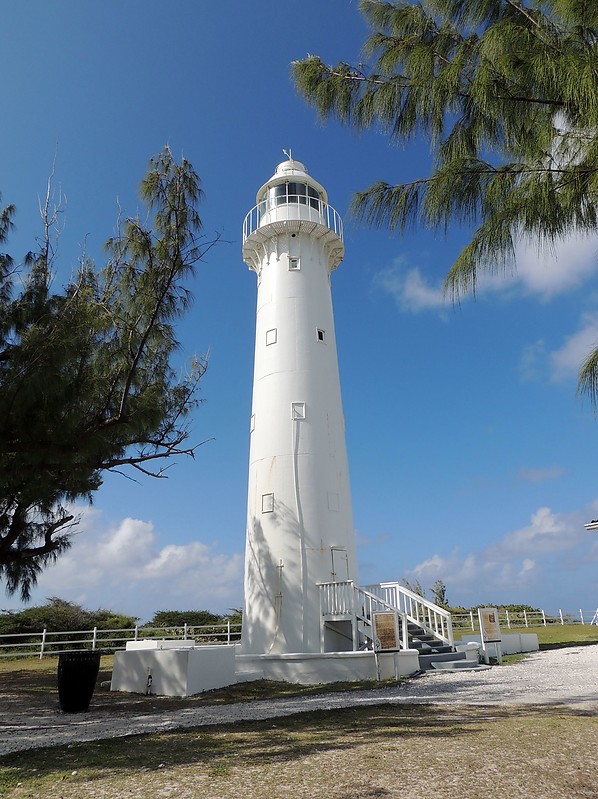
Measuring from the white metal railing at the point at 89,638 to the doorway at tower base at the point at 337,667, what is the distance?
7.08 metres

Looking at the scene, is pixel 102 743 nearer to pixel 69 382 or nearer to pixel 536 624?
pixel 69 382

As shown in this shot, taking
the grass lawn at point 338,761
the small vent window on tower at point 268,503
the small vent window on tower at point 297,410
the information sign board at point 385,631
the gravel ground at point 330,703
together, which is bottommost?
the grass lawn at point 338,761

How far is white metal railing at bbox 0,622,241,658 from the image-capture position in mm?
19414

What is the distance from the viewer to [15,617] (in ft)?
73.5

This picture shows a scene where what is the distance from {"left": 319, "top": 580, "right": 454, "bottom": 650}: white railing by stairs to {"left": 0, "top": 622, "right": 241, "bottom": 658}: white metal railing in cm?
716

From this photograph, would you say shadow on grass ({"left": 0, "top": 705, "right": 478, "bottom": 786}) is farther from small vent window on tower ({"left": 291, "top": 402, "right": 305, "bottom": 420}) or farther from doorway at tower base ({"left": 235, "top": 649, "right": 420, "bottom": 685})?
small vent window on tower ({"left": 291, "top": 402, "right": 305, "bottom": 420})

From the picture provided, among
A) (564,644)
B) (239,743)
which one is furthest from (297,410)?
(564,644)

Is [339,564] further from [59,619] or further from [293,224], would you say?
[59,619]

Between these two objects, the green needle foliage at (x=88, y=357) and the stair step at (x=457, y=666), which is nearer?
the green needle foliage at (x=88, y=357)

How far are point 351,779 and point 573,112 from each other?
17.5 feet

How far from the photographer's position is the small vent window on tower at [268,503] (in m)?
14.0

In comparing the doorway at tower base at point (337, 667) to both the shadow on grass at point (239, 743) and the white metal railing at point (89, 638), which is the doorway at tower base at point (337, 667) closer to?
the shadow on grass at point (239, 743)

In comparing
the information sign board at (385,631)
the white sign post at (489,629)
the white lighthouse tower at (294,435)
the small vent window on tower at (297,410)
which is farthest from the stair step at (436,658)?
the small vent window on tower at (297,410)

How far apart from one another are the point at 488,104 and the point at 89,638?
2088cm
